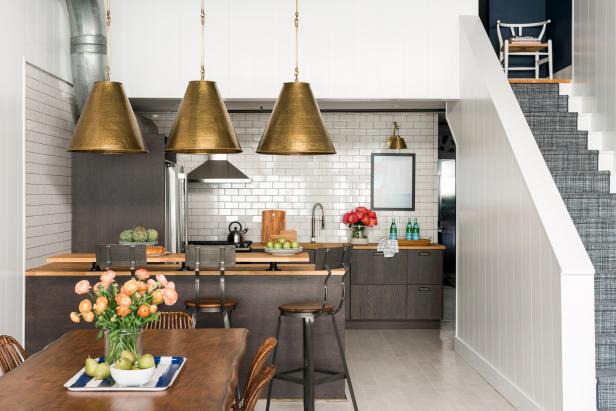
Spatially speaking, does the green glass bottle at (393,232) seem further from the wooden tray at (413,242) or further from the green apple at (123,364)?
the green apple at (123,364)

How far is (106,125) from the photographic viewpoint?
12.1ft

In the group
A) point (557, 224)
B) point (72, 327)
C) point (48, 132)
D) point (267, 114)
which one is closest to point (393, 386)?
point (557, 224)

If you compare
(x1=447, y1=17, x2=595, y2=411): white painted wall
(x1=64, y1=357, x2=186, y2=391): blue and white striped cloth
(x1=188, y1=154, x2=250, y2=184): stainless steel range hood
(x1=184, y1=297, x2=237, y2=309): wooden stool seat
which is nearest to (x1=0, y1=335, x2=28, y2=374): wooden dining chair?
(x1=64, y1=357, x2=186, y2=391): blue and white striped cloth

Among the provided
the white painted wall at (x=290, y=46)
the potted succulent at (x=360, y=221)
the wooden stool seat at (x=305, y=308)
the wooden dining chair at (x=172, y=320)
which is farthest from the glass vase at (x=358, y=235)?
the wooden dining chair at (x=172, y=320)

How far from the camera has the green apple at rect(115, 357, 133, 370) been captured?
2.75 meters

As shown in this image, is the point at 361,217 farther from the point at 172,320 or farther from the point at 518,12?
the point at 172,320

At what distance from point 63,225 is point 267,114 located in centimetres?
329

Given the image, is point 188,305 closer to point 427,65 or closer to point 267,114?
point 427,65

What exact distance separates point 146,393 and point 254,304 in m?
3.03

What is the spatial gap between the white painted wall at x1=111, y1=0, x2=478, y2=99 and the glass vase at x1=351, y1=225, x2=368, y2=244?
7.59ft

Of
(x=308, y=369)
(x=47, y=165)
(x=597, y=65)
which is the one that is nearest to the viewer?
(x=308, y=369)

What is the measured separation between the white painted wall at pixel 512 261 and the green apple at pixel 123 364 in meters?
2.64

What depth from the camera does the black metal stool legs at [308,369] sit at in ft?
16.3

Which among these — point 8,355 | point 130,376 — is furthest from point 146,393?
point 8,355
